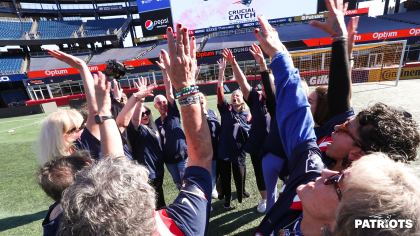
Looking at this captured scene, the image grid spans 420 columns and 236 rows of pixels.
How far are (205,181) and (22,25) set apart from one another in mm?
43409

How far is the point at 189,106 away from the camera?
109cm

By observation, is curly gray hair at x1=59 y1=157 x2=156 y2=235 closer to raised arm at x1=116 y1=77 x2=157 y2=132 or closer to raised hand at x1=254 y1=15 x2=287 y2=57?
raised hand at x1=254 y1=15 x2=287 y2=57

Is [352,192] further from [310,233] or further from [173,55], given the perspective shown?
[173,55]

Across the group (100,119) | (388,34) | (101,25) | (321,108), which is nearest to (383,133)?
(321,108)

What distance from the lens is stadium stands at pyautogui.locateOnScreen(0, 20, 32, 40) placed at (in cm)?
2594

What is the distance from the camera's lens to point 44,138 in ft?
6.30

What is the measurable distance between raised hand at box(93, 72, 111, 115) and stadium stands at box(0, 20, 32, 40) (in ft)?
121

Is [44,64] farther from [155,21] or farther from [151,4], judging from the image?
[151,4]

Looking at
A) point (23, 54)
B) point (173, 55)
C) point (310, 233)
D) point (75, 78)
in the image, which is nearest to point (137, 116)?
point (173, 55)

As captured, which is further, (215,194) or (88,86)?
(215,194)

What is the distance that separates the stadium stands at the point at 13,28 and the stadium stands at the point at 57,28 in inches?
61.8

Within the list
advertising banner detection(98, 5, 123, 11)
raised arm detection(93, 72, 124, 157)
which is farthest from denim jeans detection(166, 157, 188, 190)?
advertising banner detection(98, 5, 123, 11)

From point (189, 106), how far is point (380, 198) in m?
0.90

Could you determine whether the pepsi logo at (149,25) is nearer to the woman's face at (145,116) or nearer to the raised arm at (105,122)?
the woman's face at (145,116)
